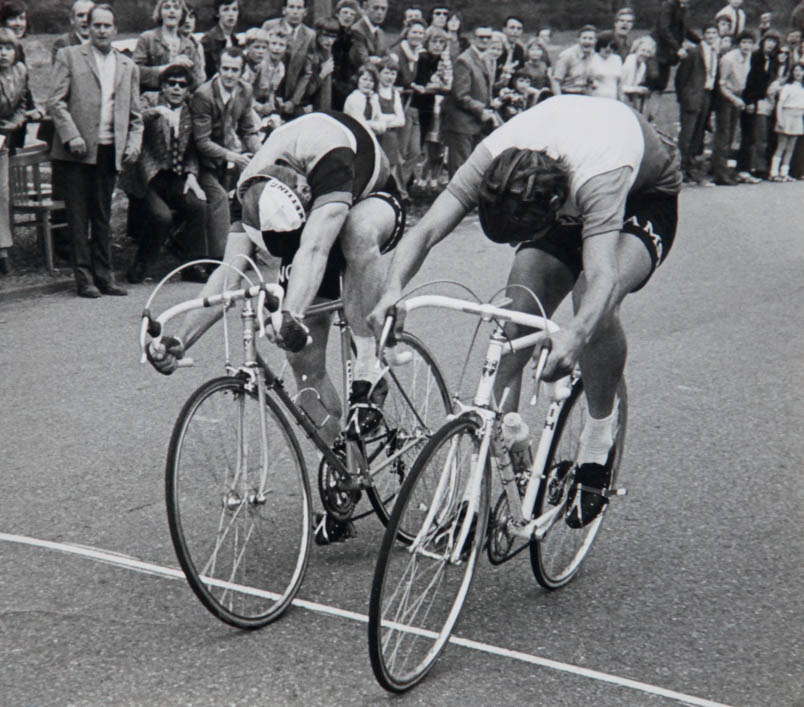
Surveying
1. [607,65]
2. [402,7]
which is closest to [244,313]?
[607,65]

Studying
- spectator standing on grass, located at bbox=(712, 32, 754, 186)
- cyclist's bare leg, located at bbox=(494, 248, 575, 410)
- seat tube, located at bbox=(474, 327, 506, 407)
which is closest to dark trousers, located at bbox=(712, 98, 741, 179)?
spectator standing on grass, located at bbox=(712, 32, 754, 186)

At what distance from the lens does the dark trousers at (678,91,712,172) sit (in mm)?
18094

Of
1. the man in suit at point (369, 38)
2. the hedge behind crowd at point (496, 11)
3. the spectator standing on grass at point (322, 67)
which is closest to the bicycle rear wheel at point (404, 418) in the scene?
the spectator standing on grass at point (322, 67)

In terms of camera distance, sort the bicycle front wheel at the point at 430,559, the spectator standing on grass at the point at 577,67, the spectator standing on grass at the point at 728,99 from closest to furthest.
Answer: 1. the bicycle front wheel at the point at 430,559
2. the spectator standing on grass at the point at 577,67
3. the spectator standing on grass at the point at 728,99

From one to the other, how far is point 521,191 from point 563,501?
126cm

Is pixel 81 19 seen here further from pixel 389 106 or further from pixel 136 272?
pixel 389 106

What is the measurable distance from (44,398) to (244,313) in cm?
342

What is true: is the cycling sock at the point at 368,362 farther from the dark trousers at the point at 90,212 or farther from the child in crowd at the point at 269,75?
the child in crowd at the point at 269,75

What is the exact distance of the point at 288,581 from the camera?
4.54 m

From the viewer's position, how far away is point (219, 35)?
12164 mm

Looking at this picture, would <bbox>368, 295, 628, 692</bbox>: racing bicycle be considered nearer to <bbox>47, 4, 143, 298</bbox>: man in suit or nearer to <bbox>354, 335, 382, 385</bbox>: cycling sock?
<bbox>354, 335, 382, 385</bbox>: cycling sock

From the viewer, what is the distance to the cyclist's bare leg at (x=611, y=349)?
174 inches

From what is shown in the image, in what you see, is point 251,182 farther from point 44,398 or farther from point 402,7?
point 402,7

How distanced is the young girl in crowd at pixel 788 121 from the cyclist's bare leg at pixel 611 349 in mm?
15540
